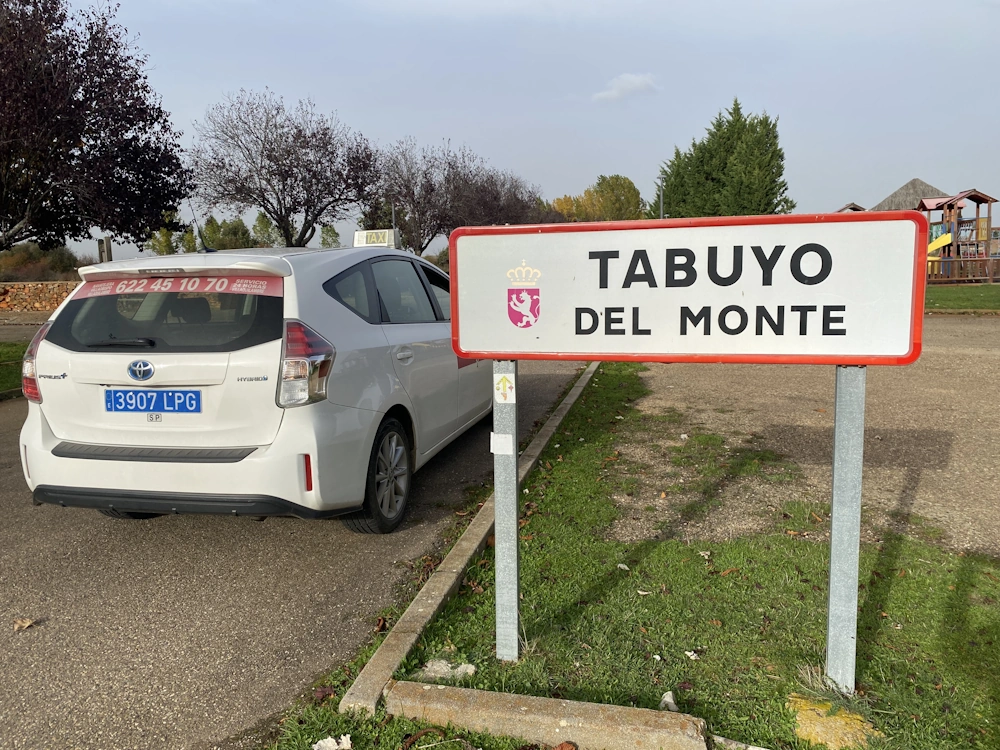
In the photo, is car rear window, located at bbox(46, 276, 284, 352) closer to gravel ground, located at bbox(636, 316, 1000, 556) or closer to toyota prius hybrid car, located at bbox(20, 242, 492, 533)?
toyota prius hybrid car, located at bbox(20, 242, 492, 533)

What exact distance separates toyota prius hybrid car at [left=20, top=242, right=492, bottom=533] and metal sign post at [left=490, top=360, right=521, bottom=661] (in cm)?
117

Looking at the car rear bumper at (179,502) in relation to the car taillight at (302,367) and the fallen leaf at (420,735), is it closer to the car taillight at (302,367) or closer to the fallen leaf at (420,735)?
the car taillight at (302,367)

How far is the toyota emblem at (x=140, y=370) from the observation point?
3.49 m

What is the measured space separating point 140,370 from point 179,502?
670 mm

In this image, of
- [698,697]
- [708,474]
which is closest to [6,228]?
[708,474]

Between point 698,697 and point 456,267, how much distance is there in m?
1.73

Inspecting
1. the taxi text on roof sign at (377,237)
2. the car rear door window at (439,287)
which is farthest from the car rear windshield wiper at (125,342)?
the taxi text on roof sign at (377,237)

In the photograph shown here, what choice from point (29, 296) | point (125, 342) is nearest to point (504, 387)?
point (125, 342)

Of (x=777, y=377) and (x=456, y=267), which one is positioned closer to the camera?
(x=456, y=267)

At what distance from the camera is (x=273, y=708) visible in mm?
2588

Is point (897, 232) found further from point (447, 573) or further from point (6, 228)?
point (6, 228)

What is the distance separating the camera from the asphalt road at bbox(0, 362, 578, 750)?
2578mm

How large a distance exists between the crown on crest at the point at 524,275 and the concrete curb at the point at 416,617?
1.46m

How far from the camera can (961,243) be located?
35.0 metres
